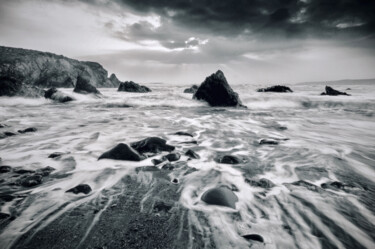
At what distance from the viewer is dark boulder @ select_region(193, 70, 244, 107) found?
392 inches

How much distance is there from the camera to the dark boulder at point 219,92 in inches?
392

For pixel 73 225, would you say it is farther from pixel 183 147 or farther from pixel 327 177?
pixel 327 177

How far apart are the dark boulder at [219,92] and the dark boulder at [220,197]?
8.44 metres

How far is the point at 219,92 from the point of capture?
399 inches

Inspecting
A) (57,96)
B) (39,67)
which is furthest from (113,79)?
(57,96)

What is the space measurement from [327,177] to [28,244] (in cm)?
279

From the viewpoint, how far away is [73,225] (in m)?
1.50

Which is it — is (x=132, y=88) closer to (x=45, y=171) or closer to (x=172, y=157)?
(x=172, y=157)

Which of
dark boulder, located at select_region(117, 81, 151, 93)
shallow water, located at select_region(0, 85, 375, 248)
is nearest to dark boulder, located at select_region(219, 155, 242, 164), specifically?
shallow water, located at select_region(0, 85, 375, 248)

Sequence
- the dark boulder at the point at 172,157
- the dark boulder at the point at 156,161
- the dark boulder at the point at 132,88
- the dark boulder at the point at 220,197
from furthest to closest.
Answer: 1. the dark boulder at the point at 132,88
2. the dark boulder at the point at 172,157
3. the dark boulder at the point at 156,161
4. the dark boulder at the point at 220,197

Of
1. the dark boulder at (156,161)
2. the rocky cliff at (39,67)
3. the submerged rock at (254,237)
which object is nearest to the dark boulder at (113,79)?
the rocky cliff at (39,67)

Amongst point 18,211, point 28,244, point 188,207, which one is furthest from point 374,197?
point 18,211

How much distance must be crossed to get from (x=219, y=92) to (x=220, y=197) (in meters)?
8.65

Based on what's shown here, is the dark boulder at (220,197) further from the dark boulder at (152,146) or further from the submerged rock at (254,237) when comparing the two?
the dark boulder at (152,146)
